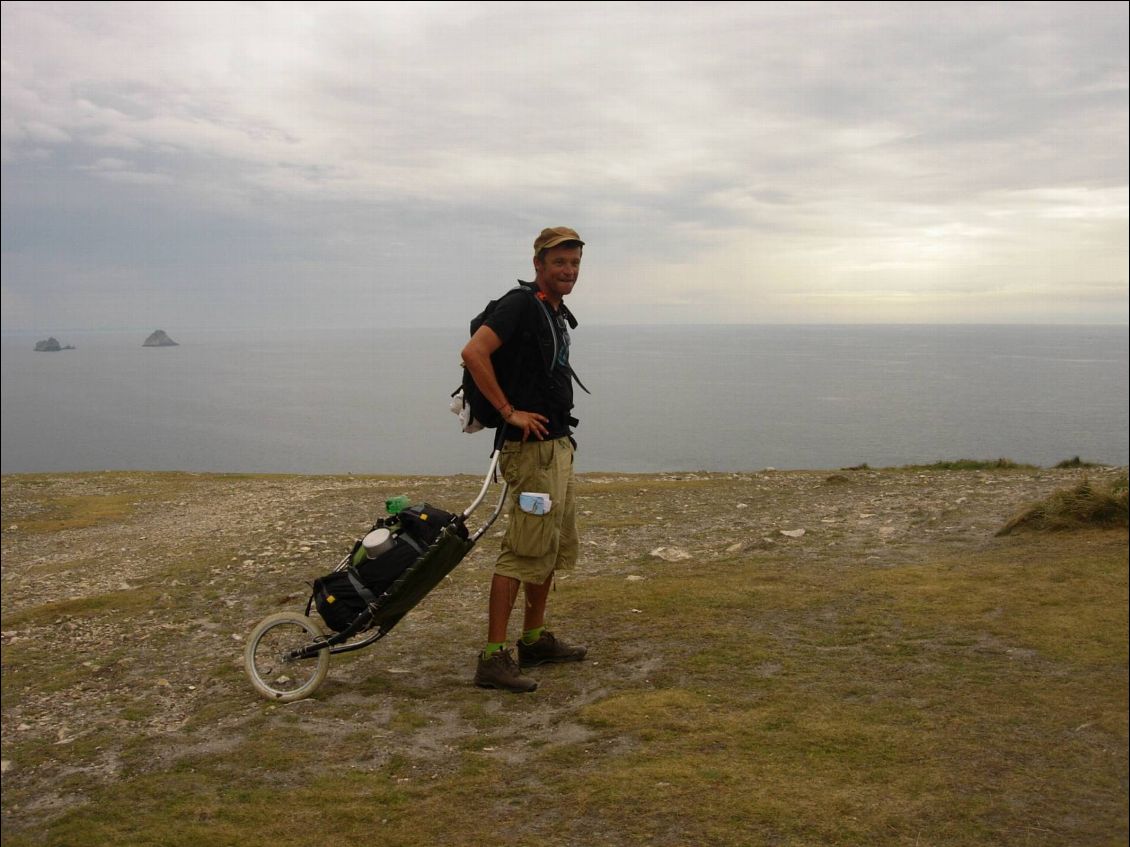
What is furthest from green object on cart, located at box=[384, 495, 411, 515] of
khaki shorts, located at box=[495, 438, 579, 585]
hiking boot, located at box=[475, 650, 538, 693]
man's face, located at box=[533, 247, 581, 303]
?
man's face, located at box=[533, 247, 581, 303]

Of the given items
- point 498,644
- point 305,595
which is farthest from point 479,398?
point 305,595

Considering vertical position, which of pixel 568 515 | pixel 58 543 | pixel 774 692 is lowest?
pixel 58 543

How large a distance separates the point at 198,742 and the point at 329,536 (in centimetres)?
828

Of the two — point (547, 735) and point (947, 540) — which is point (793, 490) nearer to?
point (947, 540)

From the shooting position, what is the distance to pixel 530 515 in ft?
19.7

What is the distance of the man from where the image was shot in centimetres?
578

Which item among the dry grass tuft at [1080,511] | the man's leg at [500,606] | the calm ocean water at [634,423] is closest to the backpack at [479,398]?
the man's leg at [500,606]

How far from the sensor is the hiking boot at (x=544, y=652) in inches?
255

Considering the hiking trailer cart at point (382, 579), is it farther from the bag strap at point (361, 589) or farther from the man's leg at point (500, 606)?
the man's leg at point (500, 606)

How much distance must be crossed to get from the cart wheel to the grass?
43 centimetres

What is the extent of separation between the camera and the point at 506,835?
12.9 feet

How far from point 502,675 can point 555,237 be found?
319 centimetres

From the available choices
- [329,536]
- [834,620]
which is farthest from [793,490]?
[834,620]

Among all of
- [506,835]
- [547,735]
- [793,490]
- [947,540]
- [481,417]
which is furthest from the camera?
[793,490]
